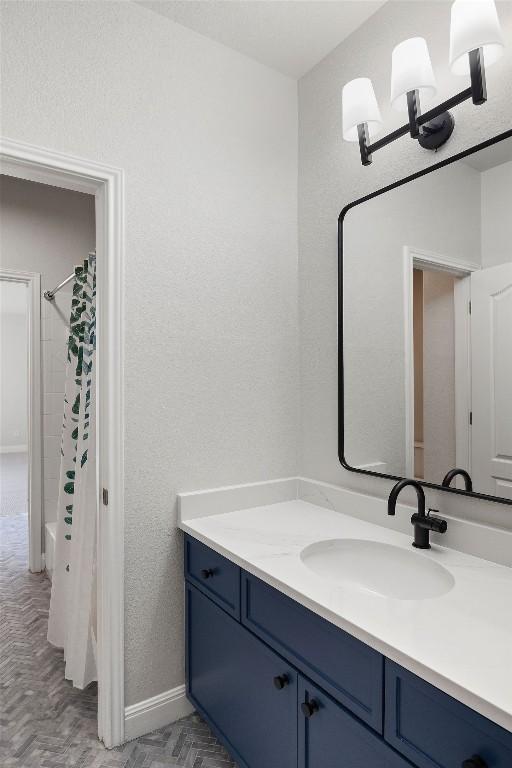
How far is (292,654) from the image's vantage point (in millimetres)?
1299

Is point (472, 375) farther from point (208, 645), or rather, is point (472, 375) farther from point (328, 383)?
point (208, 645)

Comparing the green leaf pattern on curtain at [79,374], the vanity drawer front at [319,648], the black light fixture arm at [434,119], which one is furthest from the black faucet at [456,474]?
the green leaf pattern on curtain at [79,374]

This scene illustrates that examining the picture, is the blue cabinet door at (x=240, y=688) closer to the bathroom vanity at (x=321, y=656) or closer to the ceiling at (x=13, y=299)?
the bathroom vanity at (x=321, y=656)

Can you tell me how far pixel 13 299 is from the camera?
7.34 metres

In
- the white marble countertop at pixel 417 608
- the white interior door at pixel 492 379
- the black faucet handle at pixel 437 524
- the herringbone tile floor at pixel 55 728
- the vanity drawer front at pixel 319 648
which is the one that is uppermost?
the white interior door at pixel 492 379

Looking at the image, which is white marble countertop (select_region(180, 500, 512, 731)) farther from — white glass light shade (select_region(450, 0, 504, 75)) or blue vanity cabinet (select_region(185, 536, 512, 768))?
white glass light shade (select_region(450, 0, 504, 75))

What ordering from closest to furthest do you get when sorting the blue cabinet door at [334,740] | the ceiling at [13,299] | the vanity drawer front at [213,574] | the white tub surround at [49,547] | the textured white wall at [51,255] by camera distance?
the blue cabinet door at [334,740] → the vanity drawer front at [213,574] → the white tub surround at [49,547] → the textured white wall at [51,255] → the ceiling at [13,299]

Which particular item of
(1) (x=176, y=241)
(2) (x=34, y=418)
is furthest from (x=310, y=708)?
(2) (x=34, y=418)

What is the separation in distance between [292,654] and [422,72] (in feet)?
5.48

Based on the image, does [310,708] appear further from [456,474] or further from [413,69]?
[413,69]

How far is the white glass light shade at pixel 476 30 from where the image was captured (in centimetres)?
122

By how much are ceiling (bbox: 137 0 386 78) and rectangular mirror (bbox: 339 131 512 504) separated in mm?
672

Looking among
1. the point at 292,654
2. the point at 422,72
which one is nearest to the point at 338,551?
the point at 292,654

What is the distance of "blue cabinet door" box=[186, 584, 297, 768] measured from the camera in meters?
1.33
